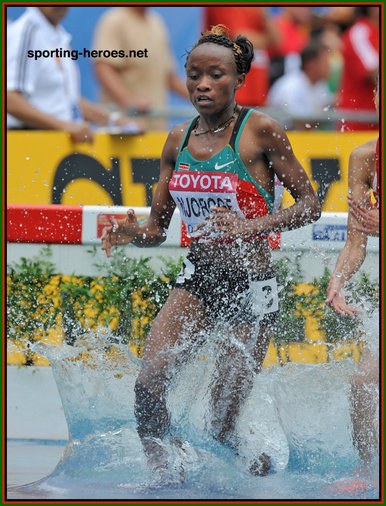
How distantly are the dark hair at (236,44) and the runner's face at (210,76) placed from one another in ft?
0.13

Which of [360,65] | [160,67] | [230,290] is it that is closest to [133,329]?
[230,290]

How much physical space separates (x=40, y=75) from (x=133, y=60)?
1.61m

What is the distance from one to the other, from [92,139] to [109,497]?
3485 millimetres

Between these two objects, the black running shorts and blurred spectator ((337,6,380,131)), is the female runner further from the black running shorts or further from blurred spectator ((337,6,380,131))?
blurred spectator ((337,6,380,131))

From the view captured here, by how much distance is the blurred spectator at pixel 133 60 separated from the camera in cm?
902

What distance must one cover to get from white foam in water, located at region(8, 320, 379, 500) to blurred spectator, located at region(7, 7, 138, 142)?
2561 millimetres

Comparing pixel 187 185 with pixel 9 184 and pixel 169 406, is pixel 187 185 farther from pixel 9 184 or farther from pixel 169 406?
pixel 9 184

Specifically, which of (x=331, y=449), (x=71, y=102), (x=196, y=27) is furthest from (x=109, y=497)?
(x=196, y=27)

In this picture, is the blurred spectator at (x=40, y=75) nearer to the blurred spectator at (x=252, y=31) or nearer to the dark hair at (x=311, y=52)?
the blurred spectator at (x=252, y=31)

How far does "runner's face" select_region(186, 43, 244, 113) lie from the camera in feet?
15.6

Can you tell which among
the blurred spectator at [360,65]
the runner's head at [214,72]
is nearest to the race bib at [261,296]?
the runner's head at [214,72]

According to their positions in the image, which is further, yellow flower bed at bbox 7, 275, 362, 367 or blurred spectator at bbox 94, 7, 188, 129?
blurred spectator at bbox 94, 7, 188, 129

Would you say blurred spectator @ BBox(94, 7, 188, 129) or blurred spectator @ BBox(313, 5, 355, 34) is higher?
blurred spectator @ BBox(313, 5, 355, 34)

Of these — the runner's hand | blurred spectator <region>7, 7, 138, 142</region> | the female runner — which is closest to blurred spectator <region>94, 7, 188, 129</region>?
blurred spectator <region>7, 7, 138, 142</region>
